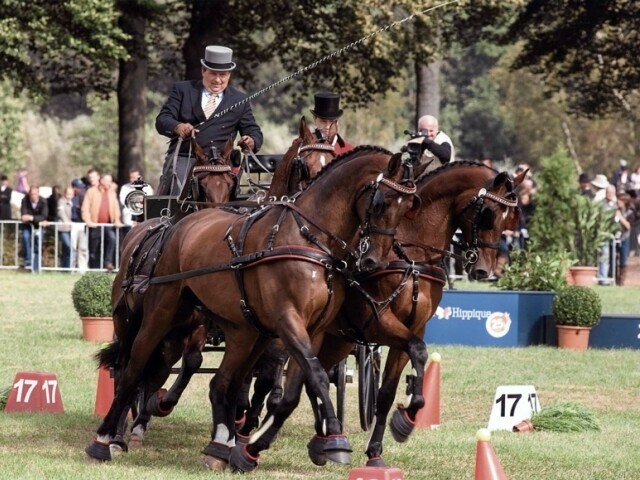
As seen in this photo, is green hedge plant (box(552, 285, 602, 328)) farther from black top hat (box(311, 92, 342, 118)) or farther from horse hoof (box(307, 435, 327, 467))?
horse hoof (box(307, 435, 327, 467))

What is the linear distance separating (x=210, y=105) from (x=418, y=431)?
306 cm

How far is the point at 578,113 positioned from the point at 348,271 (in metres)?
29.5

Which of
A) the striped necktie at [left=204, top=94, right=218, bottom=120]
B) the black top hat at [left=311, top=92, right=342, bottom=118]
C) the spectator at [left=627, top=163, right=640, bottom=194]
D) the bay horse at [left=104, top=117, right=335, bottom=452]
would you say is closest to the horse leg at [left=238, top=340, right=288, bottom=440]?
the bay horse at [left=104, top=117, right=335, bottom=452]

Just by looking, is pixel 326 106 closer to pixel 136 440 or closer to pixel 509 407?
pixel 509 407

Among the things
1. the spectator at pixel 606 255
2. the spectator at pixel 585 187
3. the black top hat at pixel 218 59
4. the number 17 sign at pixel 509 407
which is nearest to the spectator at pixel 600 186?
the spectator at pixel 585 187

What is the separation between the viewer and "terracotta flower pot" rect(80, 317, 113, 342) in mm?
17359

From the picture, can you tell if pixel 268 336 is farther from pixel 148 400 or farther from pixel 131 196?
pixel 131 196

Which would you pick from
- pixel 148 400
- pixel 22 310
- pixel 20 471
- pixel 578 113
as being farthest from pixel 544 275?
pixel 578 113

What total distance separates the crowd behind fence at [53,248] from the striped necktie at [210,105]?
47.7 ft

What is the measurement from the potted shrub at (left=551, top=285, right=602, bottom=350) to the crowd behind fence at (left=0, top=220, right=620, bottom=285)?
795 cm

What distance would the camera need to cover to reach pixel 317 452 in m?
8.81

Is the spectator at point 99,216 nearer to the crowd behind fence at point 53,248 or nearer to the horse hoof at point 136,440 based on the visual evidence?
the crowd behind fence at point 53,248

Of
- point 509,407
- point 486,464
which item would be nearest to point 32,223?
point 509,407

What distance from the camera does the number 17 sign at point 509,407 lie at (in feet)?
35.9
